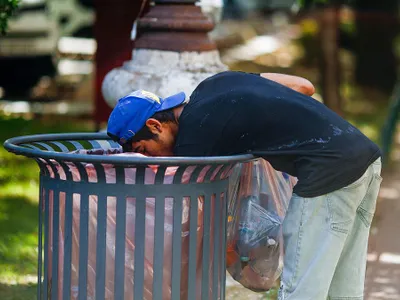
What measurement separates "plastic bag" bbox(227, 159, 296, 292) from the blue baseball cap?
1.89 ft

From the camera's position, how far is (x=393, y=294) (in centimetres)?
517

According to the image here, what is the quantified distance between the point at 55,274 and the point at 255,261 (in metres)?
0.90

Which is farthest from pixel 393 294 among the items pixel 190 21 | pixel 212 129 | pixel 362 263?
pixel 212 129

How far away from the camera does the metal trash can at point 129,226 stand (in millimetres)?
2984

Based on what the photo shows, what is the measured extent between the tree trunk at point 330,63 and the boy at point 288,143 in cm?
925

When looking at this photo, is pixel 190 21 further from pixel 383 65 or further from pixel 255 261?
pixel 383 65

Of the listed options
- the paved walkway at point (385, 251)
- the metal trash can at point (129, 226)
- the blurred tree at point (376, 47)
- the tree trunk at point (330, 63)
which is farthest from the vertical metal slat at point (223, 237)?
the blurred tree at point (376, 47)

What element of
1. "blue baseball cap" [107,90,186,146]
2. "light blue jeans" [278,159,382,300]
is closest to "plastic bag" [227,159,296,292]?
"light blue jeans" [278,159,382,300]

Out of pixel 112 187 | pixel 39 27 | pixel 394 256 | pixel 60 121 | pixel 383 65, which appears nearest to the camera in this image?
pixel 112 187

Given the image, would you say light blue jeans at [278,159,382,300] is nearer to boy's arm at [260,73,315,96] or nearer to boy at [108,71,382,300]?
boy at [108,71,382,300]

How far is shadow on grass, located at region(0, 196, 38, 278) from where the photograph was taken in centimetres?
550

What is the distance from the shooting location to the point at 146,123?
10.4ft

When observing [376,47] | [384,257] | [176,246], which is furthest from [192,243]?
[376,47]

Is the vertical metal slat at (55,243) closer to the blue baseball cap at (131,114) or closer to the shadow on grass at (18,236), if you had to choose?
the blue baseball cap at (131,114)
